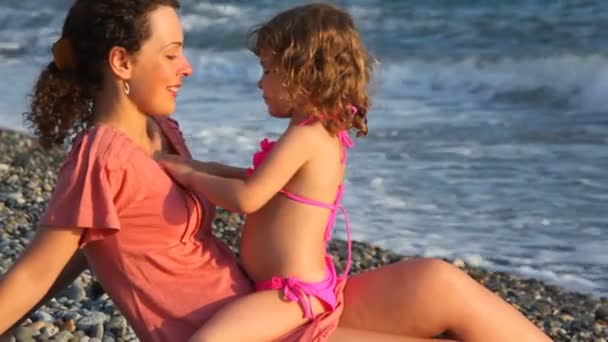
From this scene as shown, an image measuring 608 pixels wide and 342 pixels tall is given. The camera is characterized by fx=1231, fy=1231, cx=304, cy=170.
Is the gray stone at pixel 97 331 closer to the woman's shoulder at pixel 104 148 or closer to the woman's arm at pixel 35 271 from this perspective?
the woman's arm at pixel 35 271

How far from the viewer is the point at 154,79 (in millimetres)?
3193

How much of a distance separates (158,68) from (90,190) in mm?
378

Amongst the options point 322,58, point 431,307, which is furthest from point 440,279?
point 322,58

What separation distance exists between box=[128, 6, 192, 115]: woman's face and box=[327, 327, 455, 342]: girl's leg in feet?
2.41

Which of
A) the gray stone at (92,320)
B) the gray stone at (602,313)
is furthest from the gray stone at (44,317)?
the gray stone at (602,313)

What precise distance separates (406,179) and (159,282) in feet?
16.3

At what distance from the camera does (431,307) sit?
3.19 metres

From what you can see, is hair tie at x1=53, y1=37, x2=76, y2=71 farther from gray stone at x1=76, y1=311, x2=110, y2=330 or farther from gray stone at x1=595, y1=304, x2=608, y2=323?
gray stone at x1=595, y1=304, x2=608, y2=323

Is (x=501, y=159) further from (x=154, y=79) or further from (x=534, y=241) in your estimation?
(x=154, y=79)

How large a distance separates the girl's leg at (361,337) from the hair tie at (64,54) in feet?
3.25

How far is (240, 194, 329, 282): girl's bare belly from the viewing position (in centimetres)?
320

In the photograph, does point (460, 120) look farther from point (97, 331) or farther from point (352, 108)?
point (352, 108)

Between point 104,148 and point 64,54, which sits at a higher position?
point 64,54

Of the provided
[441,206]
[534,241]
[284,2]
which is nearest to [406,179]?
[441,206]
